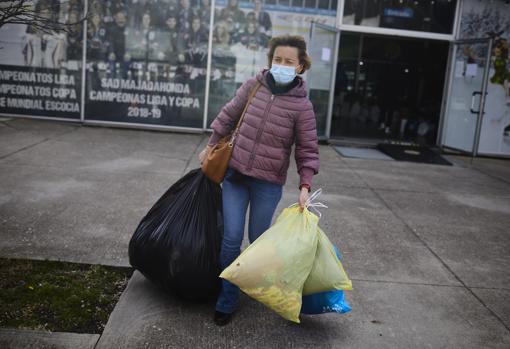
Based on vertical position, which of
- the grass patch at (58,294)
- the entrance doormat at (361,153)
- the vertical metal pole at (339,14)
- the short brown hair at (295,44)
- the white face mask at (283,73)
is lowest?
the grass patch at (58,294)

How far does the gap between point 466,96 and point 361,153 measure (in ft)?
8.47

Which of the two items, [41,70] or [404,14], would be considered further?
[404,14]

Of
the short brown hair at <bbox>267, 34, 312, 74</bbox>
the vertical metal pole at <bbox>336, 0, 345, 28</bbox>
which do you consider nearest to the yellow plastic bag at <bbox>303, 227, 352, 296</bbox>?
the short brown hair at <bbox>267, 34, 312, 74</bbox>

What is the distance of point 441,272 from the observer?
422cm

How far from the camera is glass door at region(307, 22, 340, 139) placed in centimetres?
1012

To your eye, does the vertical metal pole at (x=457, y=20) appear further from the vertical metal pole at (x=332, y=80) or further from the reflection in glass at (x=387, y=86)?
the vertical metal pole at (x=332, y=80)

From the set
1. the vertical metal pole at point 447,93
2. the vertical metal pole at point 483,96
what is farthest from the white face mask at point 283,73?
the vertical metal pole at point 447,93

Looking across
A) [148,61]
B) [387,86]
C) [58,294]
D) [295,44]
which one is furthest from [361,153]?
[58,294]

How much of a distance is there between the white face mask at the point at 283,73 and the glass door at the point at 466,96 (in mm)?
7551

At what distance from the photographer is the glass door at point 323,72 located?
10.1 m

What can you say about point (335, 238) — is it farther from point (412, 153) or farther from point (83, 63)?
point (83, 63)

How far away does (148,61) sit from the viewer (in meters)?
10.1

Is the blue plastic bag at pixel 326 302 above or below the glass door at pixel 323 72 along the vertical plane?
below

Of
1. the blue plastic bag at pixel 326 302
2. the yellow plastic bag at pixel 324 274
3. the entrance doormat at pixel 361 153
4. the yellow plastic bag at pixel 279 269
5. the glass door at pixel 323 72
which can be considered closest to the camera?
the yellow plastic bag at pixel 279 269
